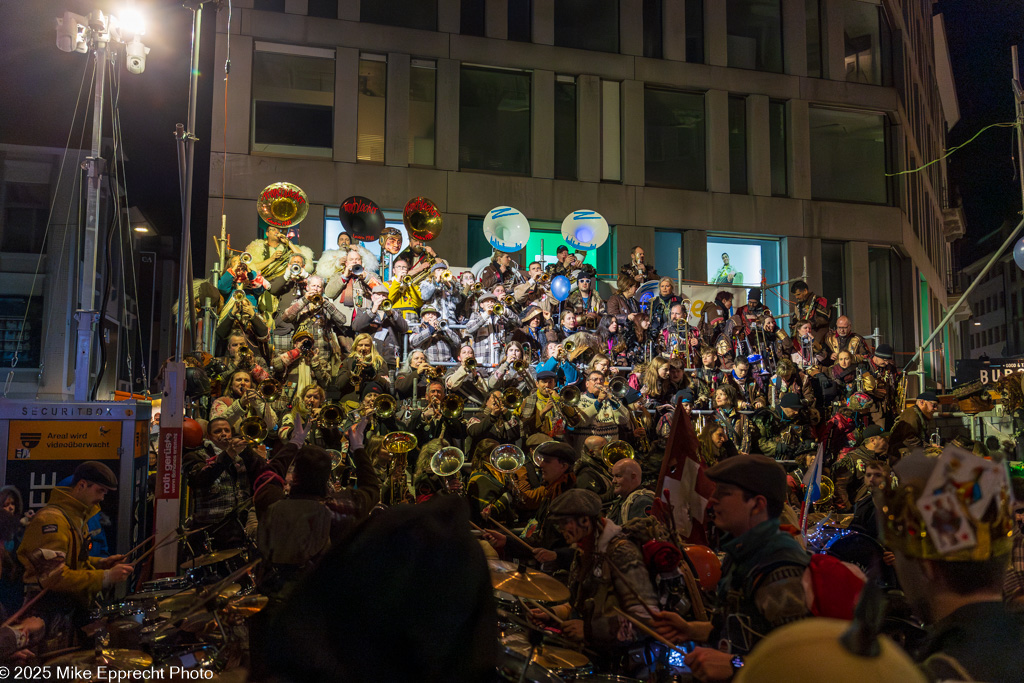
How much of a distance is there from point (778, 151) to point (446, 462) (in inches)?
719

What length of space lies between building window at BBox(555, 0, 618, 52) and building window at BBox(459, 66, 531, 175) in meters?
1.89

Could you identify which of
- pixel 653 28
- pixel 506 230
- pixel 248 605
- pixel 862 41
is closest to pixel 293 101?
pixel 506 230

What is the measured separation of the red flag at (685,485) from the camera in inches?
227

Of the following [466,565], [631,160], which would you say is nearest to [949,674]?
[466,565]

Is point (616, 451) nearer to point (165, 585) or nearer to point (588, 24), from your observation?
point (165, 585)

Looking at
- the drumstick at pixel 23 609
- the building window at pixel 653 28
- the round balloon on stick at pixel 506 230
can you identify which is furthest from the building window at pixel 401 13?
the drumstick at pixel 23 609

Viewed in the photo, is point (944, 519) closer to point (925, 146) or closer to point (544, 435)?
point (544, 435)

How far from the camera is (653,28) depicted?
2339cm

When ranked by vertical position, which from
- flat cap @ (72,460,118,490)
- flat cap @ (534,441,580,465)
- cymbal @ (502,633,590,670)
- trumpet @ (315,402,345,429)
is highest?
trumpet @ (315,402,345,429)

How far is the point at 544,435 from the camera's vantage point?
10453 mm

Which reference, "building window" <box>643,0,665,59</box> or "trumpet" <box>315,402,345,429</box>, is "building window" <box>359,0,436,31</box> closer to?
Answer: "building window" <box>643,0,665,59</box>

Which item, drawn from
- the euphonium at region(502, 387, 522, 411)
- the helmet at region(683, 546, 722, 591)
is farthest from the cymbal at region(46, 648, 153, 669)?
the euphonium at region(502, 387, 522, 411)

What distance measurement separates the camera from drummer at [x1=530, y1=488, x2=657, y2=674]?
4.10 m

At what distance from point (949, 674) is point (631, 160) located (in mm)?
21355
